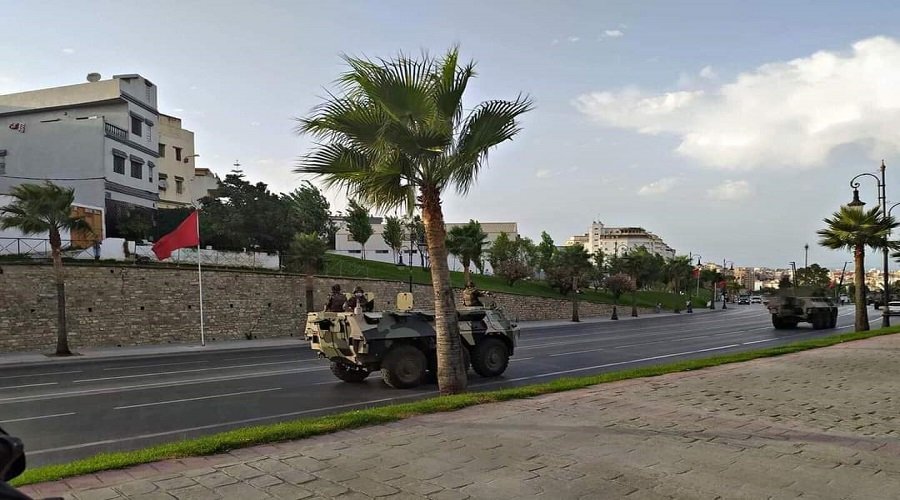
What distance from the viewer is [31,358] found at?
22.4 m

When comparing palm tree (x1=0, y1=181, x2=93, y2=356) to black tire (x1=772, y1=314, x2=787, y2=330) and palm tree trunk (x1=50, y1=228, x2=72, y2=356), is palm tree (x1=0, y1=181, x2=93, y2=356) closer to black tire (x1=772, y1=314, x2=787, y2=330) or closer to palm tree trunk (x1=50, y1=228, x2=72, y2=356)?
palm tree trunk (x1=50, y1=228, x2=72, y2=356)

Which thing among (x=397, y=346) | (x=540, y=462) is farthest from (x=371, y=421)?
(x=397, y=346)

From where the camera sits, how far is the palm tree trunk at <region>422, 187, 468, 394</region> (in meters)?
9.77

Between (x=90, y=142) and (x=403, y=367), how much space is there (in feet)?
113

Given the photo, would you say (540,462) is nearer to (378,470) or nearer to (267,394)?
(378,470)

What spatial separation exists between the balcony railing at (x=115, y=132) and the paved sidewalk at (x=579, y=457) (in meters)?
39.1

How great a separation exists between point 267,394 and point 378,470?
281 inches

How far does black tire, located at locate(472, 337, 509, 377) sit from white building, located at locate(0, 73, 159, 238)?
98.1ft

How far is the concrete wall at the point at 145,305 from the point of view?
2519 centimetres

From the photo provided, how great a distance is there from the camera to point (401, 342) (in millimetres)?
13094

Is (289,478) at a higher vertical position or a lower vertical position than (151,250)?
lower

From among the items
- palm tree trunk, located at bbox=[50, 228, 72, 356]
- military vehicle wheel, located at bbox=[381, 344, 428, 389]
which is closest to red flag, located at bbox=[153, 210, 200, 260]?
palm tree trunk, located at bbox=[50, 228, 72, 356]

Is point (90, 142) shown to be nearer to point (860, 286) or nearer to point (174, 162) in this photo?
point (174, 162)

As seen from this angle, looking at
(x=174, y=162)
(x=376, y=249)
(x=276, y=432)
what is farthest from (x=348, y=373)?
(x=376, y=249)
